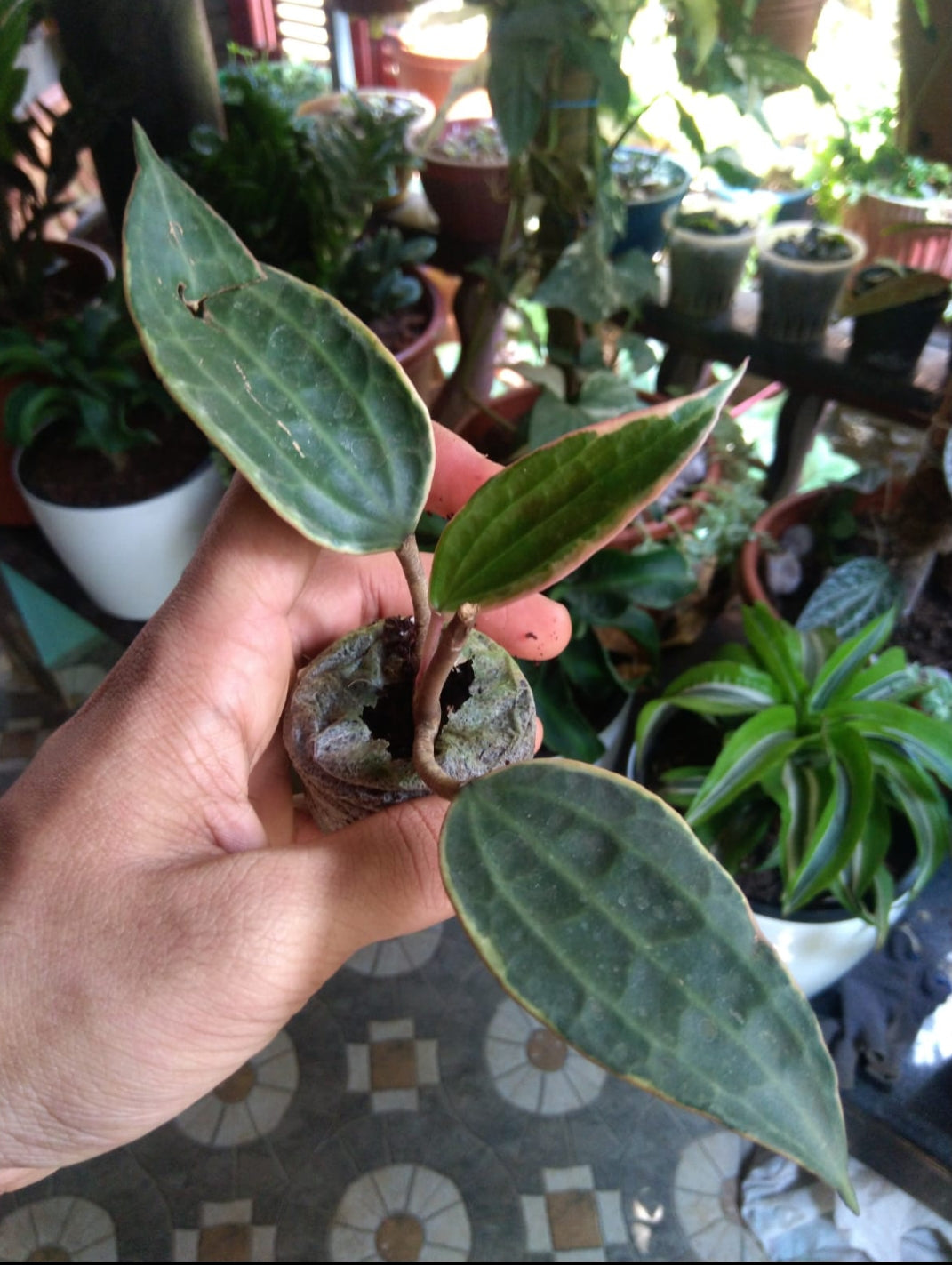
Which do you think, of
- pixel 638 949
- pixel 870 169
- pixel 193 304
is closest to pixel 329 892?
pixel 638 949

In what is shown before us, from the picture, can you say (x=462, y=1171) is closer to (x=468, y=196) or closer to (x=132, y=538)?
(x=132, y=538)

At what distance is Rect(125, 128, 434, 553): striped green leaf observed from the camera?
42cm

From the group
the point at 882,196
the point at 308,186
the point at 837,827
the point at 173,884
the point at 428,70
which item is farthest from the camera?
the point at 428,70

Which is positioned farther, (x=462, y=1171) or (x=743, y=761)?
(x=462, y=1171)

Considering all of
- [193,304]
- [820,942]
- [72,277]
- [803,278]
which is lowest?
[820,942]

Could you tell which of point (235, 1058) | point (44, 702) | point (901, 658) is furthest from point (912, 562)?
point (44, 702)

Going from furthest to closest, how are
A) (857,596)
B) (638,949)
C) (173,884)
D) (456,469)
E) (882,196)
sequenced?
(882,196) < (857,596) < (456,469) < (173,884) < (638,949)

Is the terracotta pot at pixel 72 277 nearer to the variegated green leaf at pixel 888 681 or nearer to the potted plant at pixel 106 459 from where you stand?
the potted plant at pixel 106 459

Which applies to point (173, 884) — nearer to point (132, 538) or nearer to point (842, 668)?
point (842, 668)

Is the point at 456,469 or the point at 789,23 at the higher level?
the point at 789,23

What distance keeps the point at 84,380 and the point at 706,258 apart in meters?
0.86

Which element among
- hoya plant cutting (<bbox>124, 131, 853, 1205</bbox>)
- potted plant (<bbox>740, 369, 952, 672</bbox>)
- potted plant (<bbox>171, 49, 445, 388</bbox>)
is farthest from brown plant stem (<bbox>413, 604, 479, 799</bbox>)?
potted plant (<bbox>171, 49, 445, 388</bbox>)

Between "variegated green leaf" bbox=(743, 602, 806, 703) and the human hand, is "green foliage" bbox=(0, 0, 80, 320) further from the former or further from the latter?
"variegated green leaf" bbox=(743, 602, 806, 703)

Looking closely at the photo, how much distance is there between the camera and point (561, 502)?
0.42m
